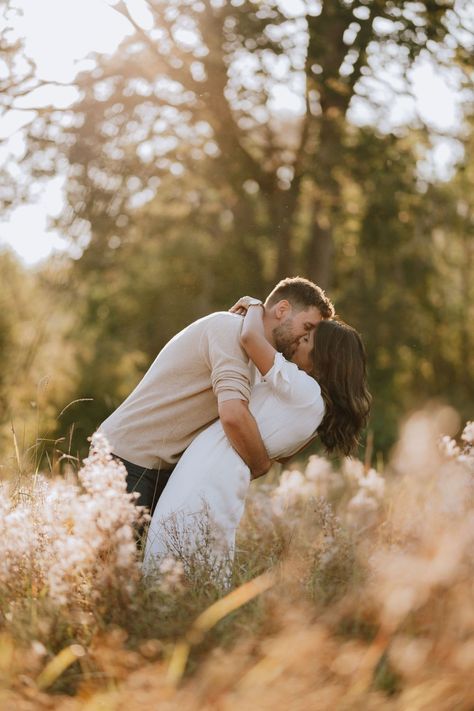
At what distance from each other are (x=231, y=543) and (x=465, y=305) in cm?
2092

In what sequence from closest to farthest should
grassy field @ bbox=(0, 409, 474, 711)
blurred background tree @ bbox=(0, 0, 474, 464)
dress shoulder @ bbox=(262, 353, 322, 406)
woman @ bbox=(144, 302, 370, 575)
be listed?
1. grassy field @ bbox=(0, 409, 474, 711)
2. woman @ bbox=(144, 302, 370, 575)
3. dress shoulder @ bbox=(262, 353, 322, 406)
4. blurred background tree @ bbox=(0, 0, 474, 464)

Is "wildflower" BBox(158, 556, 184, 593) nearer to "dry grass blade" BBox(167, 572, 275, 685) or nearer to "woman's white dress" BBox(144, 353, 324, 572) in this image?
"dry grass blade" BBox(167, 572, 275, 685)

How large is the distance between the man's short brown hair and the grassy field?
3.85 feet

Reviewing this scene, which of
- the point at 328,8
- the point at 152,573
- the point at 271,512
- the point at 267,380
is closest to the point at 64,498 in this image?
the point at 152,573

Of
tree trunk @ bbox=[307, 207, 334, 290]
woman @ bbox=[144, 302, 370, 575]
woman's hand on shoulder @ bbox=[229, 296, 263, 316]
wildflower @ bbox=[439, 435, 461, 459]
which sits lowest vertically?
tree trunk @ bbox=[307, 207, 334, 290]

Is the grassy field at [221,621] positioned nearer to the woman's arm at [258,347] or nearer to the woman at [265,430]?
the woman at [265,430]

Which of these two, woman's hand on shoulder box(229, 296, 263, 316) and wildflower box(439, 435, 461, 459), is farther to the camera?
woman's hand on shoulder box(229, 296, 263, 316)

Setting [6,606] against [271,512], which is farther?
[271,512]

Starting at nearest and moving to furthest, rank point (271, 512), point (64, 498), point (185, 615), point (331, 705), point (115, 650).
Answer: point (331, 705) < point (115, 650) < point (185, 615) < point (64, 498) < point (271, 512)

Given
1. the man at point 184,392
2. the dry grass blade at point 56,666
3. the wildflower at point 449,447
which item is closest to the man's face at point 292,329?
the man at point 184,392

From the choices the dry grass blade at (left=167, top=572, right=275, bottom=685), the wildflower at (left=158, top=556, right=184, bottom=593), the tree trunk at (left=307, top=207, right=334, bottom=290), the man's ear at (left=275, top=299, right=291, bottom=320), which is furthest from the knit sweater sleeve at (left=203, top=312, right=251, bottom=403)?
the tree trunk at (left=307, top=207, right=334, bottom=290)

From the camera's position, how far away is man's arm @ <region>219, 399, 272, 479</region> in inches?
165

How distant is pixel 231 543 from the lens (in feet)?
13.7

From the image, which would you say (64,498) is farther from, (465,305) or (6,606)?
(465,305)
